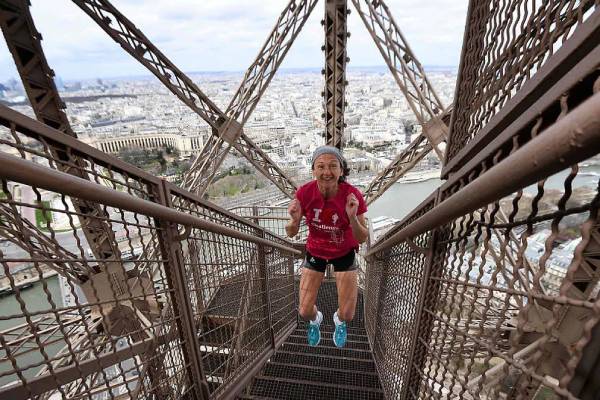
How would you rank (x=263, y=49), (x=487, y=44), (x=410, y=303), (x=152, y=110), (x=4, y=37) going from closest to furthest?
(x=487, y=44) → (x=410, y=303) → (x=4, y=37) → (x=263, y=49) → (x=152, y=110)

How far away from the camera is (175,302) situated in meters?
1.81

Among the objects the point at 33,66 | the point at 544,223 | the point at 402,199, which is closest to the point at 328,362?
the point at 544,223

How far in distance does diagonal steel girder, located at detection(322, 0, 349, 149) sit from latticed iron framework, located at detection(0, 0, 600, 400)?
49 millimetres

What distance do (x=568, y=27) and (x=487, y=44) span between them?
0.57 meters

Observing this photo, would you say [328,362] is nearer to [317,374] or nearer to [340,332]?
[317,374]

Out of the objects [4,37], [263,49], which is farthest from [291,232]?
[263,49]

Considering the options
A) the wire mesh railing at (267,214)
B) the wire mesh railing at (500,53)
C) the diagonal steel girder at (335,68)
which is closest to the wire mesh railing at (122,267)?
the wire mesh railing at (500,53)

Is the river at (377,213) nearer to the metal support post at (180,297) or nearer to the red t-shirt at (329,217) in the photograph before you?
the red t-shirt at (329,217)

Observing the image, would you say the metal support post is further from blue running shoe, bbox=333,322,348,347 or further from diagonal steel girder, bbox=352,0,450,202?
diagonal steel girder, bbox=352,0,450,202

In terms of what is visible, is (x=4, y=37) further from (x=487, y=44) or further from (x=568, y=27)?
(x=568, y=27)

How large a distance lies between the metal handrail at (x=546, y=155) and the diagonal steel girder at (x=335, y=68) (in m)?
4.80

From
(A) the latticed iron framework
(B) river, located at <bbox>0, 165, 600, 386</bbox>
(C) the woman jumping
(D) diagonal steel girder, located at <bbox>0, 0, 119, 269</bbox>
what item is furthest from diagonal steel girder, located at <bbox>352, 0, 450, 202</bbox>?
(B) river, located at <bbox>0, 165, 600, 386</bbox>

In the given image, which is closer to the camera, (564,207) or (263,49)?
(564,207)

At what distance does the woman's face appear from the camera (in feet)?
9.16
